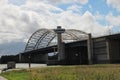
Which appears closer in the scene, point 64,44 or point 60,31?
point 64,44

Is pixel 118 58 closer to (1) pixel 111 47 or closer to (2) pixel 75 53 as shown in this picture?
(1) pixel 111 47

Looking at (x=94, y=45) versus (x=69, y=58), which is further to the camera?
(x=69, y=58)

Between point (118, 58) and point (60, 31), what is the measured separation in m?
70.8

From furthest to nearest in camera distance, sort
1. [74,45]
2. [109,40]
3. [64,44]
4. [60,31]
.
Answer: [60,31] → [64,44] → [74,45] → [109,40]

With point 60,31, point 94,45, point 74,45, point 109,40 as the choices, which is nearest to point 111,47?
point 109,40

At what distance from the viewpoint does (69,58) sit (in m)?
186

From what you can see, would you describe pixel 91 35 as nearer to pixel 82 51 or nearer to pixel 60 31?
pixel 82 51

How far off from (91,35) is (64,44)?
33.4m

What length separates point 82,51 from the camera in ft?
608

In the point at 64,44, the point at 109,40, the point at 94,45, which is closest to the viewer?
the point at 109,40

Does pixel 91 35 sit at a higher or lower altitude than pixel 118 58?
higher

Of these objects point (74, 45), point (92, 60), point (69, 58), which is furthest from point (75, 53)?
point (92, 60)

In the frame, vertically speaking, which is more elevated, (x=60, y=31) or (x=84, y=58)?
(x=60, y=31)

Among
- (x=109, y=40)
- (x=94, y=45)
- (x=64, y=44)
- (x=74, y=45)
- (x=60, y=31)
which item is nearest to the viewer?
(x=109, y=40)
